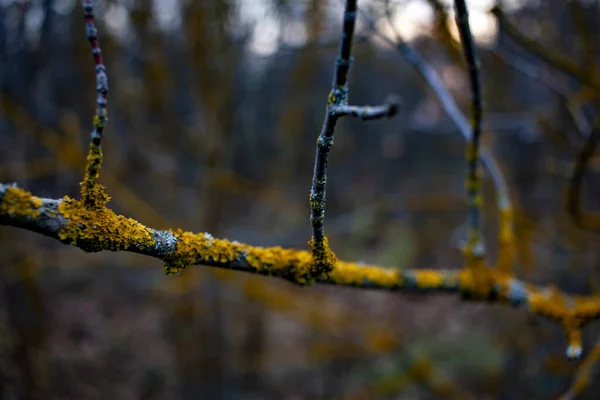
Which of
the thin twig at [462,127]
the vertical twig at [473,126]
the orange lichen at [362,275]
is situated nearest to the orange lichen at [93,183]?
the orange lichen at [362,275]

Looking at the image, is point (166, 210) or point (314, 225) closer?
point (314, 225)

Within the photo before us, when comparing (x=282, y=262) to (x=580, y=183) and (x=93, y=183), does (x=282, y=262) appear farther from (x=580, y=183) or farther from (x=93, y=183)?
(x=580, y=183)

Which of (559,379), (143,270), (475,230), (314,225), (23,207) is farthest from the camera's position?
(143,270)

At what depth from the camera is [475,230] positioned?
165 centimetres

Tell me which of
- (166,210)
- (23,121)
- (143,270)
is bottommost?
(23,121)

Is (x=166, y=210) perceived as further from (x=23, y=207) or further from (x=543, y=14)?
(x=23, y=207)

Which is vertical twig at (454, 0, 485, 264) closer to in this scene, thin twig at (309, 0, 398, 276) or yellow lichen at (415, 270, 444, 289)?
yellow lichen at (415, 270, 444, 289)

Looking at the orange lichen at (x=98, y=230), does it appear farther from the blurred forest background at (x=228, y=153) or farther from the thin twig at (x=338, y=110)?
the blurred forest background at (x=228, y=153)

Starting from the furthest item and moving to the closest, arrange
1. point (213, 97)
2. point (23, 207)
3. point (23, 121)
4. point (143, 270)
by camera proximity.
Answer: point (143, 270) < point (213, 97) < point (23, 121) < point (23, 207)

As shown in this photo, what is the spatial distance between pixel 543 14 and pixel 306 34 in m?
2.50

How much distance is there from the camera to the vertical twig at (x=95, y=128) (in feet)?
2.43

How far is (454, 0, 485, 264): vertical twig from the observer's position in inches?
41.5

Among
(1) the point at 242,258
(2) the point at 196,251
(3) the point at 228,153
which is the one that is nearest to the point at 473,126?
(1) the point at 242,258

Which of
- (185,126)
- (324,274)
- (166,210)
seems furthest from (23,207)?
(166,210)
